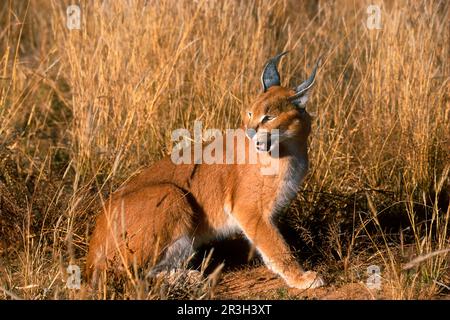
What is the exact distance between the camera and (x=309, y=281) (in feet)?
18.0

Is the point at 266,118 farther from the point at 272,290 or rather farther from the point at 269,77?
the point at 272,290

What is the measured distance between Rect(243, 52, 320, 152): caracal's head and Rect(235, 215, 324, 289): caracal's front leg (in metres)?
0.60

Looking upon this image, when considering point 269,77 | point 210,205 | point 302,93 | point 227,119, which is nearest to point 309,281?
point 210,205

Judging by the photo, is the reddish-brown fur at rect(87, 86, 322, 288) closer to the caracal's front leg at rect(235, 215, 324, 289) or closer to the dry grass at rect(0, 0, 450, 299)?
the caracal's front leg at rect(235, 215, 324, 289)

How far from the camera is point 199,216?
5.79 meters

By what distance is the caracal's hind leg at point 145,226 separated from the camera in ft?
17.7

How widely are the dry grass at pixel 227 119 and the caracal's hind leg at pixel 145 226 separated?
0.46m

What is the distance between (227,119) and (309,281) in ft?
7.16

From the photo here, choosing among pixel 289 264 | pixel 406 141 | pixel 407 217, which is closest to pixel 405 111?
pixel 406 141

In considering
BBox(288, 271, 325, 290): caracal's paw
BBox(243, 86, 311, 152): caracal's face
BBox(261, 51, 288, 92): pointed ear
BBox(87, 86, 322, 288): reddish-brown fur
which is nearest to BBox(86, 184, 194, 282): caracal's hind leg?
BBox(87, 86, 322, 288): reddish-brown fur

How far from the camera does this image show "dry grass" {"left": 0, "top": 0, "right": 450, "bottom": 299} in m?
6.19

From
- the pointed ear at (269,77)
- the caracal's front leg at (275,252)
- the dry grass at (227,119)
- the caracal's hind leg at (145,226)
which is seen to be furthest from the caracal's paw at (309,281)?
the pointed ear at (269,77)
